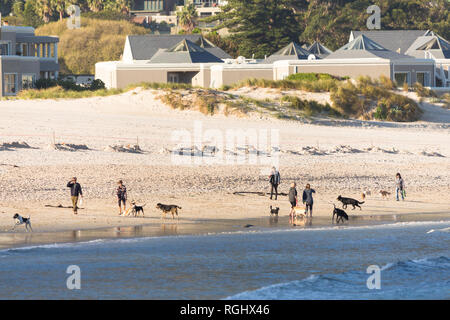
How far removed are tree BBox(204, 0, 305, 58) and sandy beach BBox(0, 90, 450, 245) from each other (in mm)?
53370

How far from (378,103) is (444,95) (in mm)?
8342

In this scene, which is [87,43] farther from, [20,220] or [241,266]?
[241,266]

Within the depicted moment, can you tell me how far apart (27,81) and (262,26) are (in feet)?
155

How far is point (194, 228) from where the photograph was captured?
26.3 meters

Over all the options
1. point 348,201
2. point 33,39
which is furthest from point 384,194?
point 33,39

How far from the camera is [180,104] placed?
5000 centimetres

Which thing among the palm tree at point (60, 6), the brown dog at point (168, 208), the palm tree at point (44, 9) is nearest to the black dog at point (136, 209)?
the brown dog at point (168, 208)

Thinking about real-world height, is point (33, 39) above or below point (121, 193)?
above

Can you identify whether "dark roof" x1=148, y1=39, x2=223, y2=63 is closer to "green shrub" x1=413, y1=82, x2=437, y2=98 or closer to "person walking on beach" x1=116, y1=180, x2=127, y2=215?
"green shrub" x1=413, y1=82, x2=437, y2=98

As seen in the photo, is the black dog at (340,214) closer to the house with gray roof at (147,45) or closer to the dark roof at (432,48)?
the dark roof at (432,48)

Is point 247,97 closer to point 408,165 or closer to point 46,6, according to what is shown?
point 408,165
